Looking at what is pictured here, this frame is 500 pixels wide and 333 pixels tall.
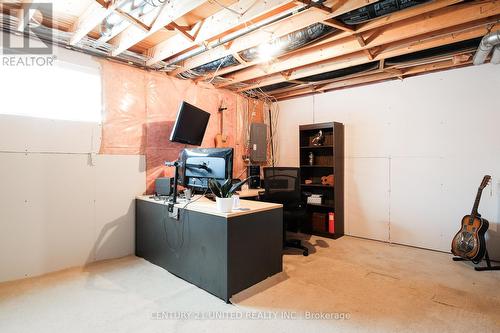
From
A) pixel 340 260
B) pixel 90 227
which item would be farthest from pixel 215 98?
pixel 340 260

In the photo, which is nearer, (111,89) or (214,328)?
(214,328)

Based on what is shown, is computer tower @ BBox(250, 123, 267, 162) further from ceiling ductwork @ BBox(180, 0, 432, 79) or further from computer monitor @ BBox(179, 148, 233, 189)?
computer monitor @ BBox(179, 148, 233, 189)

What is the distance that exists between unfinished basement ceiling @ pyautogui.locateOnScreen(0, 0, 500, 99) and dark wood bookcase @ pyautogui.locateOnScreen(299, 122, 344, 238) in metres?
0.94

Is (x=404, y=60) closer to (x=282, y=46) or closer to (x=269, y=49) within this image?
(x=282, y=46)

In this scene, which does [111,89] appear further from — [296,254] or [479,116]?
[479,116]

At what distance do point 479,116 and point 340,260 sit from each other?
2.44 meters

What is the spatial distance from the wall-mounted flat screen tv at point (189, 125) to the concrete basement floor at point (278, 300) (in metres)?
1.59

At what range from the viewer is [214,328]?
192 centimetres

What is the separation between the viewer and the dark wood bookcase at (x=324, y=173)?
4234mm

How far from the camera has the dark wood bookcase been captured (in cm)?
423

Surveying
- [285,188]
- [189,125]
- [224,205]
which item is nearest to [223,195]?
[224,205]

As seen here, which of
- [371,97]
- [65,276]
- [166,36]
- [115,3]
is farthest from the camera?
[371,97]

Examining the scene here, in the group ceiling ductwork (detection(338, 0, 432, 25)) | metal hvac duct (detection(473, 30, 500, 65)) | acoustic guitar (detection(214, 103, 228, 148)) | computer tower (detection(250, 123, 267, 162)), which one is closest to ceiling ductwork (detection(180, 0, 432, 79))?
ceiling ductwork (detection(338, 0, 432, 25))

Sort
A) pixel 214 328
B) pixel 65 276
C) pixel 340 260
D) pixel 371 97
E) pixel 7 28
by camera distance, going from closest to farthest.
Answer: pixel 214 328 → pixel 7 28 → pixel 65 276 → pixel 340 260 → pixel 371 97
